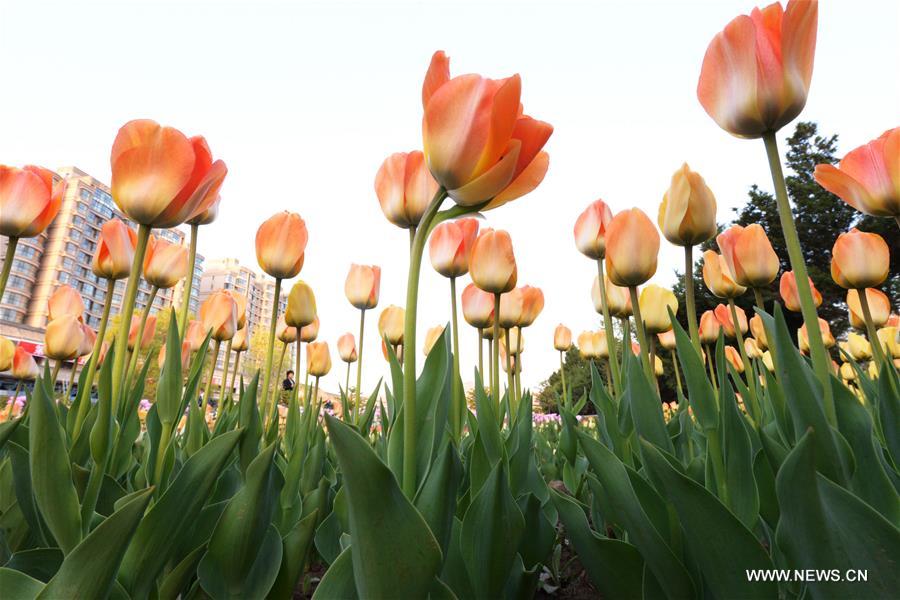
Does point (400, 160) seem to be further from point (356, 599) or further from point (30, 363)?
point (30, 363)

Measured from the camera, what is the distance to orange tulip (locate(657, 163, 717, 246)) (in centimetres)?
107

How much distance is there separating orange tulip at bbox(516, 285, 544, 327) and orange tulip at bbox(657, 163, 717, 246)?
3.06 feet

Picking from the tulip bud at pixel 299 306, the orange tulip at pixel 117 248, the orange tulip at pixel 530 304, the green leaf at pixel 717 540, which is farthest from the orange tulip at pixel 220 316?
the green leaf at pixel 717 540

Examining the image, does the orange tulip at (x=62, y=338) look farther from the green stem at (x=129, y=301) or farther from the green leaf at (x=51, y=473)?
the green leaf at (x=51, y=473)

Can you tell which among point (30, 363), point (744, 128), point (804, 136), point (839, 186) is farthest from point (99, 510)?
point (804, 136)

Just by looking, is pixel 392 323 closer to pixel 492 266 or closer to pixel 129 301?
pixel 492 266

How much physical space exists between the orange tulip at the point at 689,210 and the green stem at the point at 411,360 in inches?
28.4

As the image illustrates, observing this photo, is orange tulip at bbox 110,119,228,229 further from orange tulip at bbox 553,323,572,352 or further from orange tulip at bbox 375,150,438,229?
orange tulip at bbox 553,323,572,352

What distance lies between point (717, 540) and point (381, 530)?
37 centimetres

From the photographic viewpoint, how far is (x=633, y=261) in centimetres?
112

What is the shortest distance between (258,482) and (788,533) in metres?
0.62

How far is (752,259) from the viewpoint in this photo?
1285 millimetres

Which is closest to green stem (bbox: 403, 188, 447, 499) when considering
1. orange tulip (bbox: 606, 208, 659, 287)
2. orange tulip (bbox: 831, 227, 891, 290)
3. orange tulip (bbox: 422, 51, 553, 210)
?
orange tulip (bbox: 422, 51, 553, 210)

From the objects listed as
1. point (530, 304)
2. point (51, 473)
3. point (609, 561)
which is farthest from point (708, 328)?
point (51, 473)
